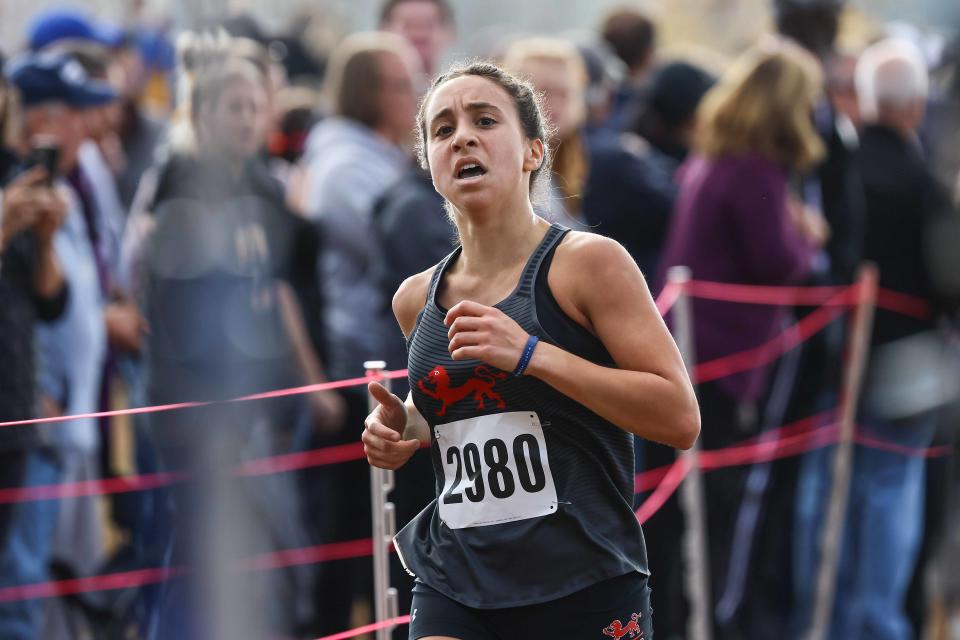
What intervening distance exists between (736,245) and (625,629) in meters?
3.32

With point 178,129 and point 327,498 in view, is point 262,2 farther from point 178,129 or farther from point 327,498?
point 178,129

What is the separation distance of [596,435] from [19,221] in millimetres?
2403

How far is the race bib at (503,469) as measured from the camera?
2.59 meters

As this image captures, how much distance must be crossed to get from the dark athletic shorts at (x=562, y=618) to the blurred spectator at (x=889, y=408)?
12.3 ft

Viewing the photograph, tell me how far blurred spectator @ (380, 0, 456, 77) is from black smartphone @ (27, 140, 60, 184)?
274 centimetres

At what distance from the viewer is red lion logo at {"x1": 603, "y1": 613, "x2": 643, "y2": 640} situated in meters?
2.60

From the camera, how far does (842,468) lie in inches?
246

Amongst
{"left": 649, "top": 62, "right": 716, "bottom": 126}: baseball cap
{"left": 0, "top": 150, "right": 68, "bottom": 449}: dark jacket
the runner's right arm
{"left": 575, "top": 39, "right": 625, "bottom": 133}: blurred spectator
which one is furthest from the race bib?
{"left": 649, "top": 62, "right": 716, "bottom": 126}: baseball cap

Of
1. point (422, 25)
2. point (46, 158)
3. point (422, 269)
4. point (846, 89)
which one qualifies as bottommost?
point (422, 269)

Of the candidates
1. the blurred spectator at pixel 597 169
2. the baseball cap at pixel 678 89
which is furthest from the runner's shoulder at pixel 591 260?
the baseball cap at pixel 678 89

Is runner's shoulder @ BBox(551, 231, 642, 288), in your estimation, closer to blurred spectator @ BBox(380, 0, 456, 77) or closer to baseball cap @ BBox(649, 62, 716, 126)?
baseball cap @ BBox(649, 62, 716, 126)

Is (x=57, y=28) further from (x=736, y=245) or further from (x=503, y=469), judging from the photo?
(x=503, y=469)

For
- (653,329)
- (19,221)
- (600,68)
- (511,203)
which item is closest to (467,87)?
(511,203)

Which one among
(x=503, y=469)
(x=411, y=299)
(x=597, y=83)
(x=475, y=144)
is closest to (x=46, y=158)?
(x=411, y=299)
